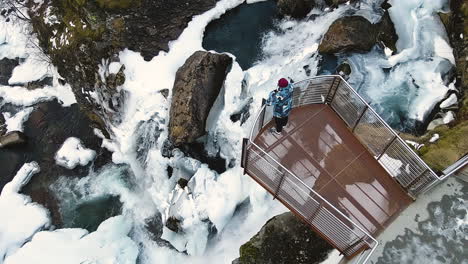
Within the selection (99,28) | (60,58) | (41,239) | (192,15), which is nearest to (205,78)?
(192,15)

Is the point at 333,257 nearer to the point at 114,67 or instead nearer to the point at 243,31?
the point at 243,31

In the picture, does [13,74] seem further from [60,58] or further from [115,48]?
[115,48]

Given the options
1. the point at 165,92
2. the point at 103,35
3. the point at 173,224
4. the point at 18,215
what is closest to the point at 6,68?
the point at 103,35

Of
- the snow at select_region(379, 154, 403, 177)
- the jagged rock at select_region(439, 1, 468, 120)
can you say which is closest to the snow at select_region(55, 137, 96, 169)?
the snow at select_region(379, 154, 403, 177)

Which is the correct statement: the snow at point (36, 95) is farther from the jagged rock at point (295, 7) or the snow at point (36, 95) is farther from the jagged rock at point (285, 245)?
the jagged rock at point (285, 245)

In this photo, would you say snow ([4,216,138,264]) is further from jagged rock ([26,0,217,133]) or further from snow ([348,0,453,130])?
snow ([348,0,453,130])

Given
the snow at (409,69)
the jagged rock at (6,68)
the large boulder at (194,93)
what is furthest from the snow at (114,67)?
the snow at (409,69)
